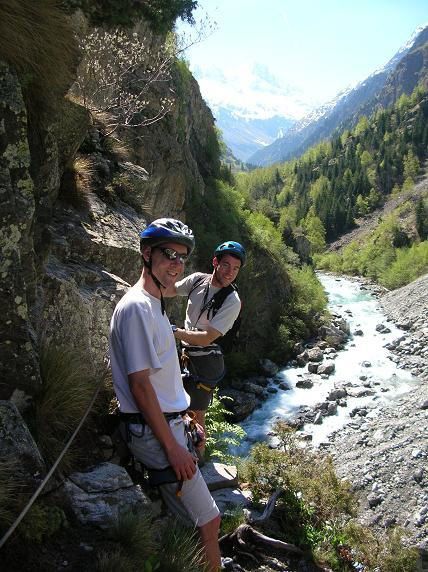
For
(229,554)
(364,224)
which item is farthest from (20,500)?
(364,224)

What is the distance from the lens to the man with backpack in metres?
5.33

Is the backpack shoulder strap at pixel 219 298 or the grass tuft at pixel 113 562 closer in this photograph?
the grass tuft at pixel 113 562

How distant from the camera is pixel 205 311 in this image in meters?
5.39

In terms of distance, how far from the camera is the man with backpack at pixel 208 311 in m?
5.33

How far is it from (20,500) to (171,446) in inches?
41.6

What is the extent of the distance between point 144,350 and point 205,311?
6.78 ft

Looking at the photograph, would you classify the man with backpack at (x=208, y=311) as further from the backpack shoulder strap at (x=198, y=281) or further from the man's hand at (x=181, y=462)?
the man's hand at (x=181, y=462)

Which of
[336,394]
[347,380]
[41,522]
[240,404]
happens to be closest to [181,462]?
[41,522]

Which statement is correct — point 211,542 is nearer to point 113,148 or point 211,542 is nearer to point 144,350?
point 144,350

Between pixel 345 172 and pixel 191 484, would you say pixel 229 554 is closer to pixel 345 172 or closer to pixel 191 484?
pixel 191 484

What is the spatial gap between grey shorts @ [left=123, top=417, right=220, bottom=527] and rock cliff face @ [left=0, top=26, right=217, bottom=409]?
1.18 metres

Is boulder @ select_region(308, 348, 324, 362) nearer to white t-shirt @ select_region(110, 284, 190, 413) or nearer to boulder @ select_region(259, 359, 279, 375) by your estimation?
boulder @ select_region(259, 359, 279, 375)

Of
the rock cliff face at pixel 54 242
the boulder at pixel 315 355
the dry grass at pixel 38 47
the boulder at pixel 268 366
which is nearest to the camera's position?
the rock cliff face at pixel 54 242

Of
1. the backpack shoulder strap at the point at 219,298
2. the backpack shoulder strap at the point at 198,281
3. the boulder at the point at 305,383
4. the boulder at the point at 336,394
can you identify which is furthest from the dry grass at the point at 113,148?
the boulder at the point at 305,383
